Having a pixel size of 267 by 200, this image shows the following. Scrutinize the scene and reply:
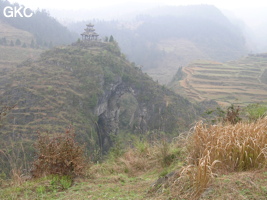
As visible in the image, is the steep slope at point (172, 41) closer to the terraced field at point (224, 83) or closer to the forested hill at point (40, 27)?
the forested hill at point (40, 27)

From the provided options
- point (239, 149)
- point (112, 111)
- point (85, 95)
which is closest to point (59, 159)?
point (239, 149)

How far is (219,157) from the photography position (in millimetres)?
2748

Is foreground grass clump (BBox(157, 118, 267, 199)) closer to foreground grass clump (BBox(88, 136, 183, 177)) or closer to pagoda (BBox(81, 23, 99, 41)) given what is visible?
foreground grass clump (BBox(88, 136, 183, 177))

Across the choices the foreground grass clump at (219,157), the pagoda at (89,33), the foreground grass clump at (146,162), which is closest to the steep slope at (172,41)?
the pagoda at (89,33)

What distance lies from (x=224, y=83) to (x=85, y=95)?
1068 inches

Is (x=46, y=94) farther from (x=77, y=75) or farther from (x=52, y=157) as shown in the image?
(x=52, y=157)

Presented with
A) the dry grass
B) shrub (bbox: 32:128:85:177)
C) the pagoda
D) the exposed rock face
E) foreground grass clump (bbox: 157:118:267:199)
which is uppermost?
the pagoda

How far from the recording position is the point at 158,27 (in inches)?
Answer: 5940

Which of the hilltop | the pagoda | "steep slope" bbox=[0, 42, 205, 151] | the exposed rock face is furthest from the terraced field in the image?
the pagoda

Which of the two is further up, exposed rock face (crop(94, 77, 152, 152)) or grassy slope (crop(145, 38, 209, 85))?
grassy slope (crop(145, 38, 209, 85))

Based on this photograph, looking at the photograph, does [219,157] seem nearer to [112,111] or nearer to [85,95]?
[85,95]

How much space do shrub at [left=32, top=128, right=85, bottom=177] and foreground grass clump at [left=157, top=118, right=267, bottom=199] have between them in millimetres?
1544

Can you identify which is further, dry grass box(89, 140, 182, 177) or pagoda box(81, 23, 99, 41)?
pagoda box(81, 23, 99, 41)

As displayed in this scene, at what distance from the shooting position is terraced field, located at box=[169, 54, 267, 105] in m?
37.6
